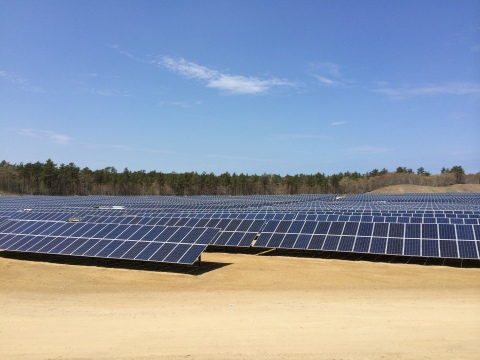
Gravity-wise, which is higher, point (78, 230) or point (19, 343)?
point (78, 230)

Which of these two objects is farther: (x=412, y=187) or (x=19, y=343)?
(x=412, y=187)

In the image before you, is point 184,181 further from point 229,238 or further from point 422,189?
point 229,238

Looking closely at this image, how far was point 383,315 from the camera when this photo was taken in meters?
10.5

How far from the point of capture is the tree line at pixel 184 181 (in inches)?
4375

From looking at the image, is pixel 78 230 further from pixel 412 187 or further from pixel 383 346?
pixel 412 187

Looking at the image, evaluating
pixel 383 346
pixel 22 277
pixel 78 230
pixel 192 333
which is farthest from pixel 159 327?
pixel 78 230

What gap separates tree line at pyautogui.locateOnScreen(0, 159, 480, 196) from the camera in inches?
4375

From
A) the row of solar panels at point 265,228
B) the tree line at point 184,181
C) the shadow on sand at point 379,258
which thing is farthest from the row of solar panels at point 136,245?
the tree line at point 184,181

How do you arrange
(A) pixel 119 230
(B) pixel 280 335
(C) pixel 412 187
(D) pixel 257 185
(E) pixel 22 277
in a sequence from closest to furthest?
(B) pixel 280 335
(E) pixel 22 277
(A) pixel 119 230
(C) pixel 412 187
(D) pixel 257 185

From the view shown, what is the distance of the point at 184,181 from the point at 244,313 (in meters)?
110

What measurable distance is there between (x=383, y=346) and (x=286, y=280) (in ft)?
25.6

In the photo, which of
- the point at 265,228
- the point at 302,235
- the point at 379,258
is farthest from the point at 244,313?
the point at 265,228

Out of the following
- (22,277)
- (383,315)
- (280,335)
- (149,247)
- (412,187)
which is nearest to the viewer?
(280,335)

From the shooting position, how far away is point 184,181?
4700 inches
